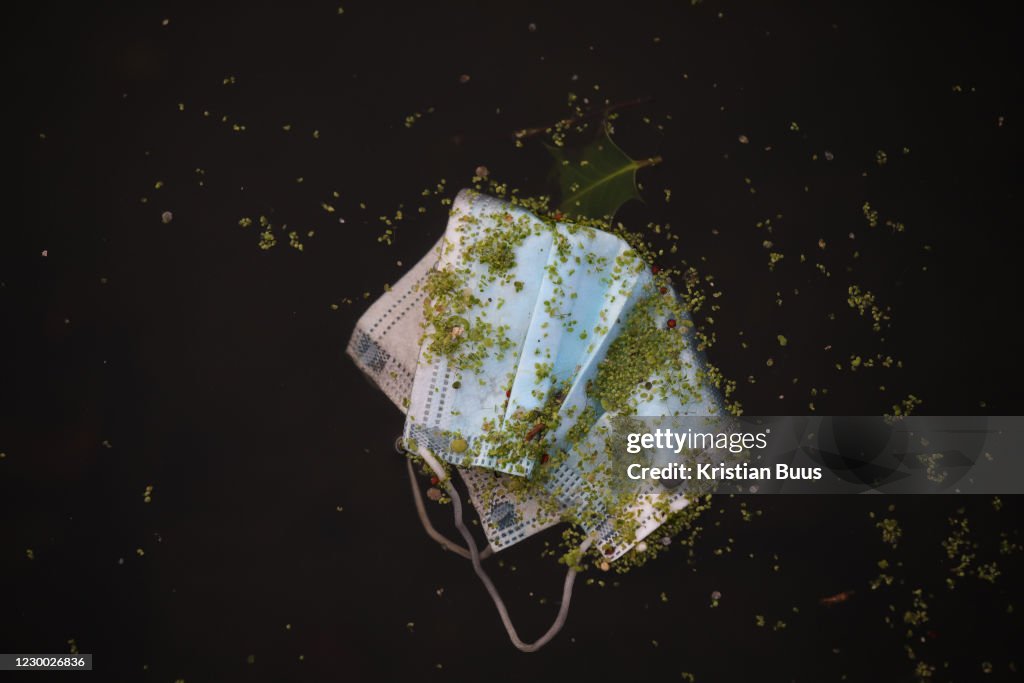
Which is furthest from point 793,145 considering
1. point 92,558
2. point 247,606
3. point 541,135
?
point 92,558

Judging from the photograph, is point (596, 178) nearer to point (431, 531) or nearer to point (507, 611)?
point (431, 531)

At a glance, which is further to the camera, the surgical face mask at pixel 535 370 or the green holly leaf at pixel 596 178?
the green holly leaf at pixel 596 178

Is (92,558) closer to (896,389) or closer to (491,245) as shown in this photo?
(491,245)
